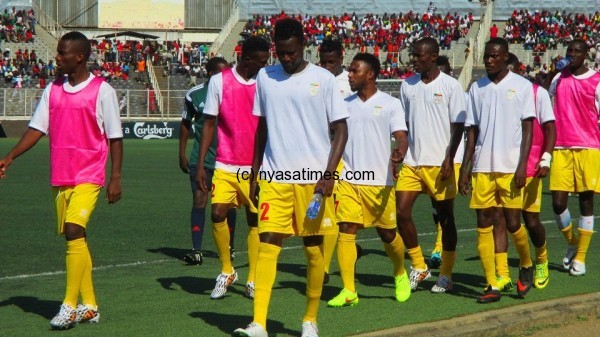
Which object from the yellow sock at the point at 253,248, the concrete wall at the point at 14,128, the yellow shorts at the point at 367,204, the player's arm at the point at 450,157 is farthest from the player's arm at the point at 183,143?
the concrete wall at the point at 14,128

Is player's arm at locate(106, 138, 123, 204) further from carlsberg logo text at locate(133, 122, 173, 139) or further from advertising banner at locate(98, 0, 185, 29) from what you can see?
advertising banner at locate(98, 0, 185, 29)

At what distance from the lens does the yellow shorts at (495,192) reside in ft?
31.7

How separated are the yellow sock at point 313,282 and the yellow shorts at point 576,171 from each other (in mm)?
4404

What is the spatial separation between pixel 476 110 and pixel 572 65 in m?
2.27

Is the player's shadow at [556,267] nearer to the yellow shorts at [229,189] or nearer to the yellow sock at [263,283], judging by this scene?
the yellow shorts at [229,189]

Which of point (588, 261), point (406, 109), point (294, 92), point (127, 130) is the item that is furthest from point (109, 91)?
point (127, 130)

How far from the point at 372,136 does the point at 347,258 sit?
3.61 feet

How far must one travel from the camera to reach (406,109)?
10547 millimetres

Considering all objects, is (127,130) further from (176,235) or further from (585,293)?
(585,293)

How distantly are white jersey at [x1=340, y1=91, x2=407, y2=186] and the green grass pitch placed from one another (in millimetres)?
1072

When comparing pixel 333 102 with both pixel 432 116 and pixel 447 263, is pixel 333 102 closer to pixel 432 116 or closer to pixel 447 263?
pixel 432 116

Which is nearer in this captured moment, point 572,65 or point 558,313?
point 558,313

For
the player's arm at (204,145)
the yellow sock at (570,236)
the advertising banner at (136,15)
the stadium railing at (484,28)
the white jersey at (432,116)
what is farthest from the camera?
the advertising banner at (136,15)

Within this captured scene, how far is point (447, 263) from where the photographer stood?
1025 cm
